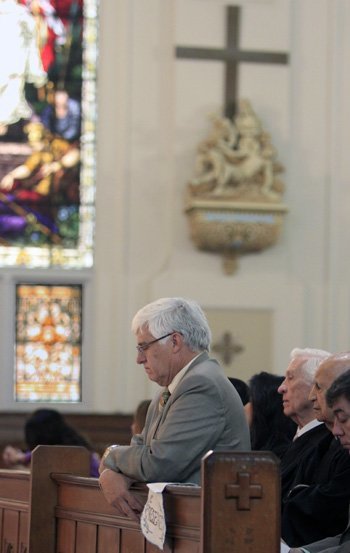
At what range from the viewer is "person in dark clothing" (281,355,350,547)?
13.4ft

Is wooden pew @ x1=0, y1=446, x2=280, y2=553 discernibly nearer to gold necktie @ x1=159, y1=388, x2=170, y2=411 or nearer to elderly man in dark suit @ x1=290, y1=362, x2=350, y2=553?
gold necktie @ x1=159, y1=388, x2=170, y2=411

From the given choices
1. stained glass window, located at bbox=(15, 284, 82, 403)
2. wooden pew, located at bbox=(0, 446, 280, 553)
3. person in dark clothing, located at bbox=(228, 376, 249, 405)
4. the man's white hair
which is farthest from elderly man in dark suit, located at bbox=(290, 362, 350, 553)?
stained glass window, located at bbox=(15, 284, 82, 403)

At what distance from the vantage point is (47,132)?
10.3 meters

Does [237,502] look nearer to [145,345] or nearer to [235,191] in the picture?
[145,345]

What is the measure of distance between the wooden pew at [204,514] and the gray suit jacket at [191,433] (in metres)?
0.09

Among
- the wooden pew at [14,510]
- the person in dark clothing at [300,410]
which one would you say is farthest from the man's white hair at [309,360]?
the wooden pew at [14,510]

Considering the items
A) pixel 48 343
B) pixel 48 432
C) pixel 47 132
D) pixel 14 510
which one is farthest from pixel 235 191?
pixel 14 510

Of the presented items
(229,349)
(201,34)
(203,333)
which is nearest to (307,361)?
(203,333)

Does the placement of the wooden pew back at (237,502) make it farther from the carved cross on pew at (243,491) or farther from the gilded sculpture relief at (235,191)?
the gilded sculpture relief at (235,191)

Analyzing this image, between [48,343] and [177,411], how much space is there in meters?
6.28

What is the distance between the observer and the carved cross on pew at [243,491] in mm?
3234

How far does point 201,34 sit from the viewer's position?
10211 millimetres

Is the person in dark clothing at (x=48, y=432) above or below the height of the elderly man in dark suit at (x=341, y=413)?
below

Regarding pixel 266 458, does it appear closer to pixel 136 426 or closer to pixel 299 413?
pixel 299 413
